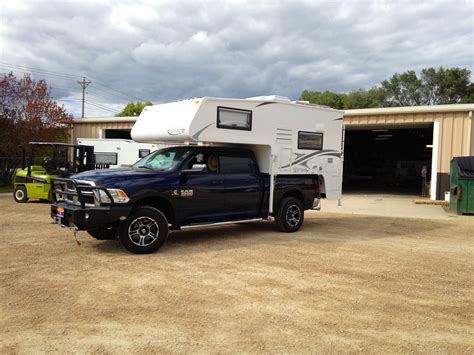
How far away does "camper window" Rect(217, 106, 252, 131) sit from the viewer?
845cm

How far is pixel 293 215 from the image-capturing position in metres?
9.91

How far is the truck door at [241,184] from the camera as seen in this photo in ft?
28.1

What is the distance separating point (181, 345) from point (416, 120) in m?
17.8

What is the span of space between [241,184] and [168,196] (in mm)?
1747

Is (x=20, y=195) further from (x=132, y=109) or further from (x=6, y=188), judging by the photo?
(x=132, y=109)

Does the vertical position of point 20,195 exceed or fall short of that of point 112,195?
it falls short

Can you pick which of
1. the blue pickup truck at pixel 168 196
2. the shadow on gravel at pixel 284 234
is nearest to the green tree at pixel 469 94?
the shadow on gravel at pixel 284 234

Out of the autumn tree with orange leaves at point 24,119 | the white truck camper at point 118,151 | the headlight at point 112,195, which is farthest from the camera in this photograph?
the autumn tree with orange leaves at point 24,119

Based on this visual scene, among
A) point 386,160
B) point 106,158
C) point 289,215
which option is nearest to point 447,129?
point 289,215

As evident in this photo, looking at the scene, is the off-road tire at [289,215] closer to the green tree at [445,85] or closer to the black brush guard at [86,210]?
the black brush guard at [86,210]

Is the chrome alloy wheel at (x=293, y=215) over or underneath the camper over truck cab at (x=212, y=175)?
underneath

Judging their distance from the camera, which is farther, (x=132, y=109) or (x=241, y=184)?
(x=132, y=109)

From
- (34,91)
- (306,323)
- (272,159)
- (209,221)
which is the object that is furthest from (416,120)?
(34,91)

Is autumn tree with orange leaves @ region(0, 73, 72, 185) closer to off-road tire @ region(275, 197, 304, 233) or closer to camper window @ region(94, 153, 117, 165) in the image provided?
camper window @ region(94, 153, 117, 165)
